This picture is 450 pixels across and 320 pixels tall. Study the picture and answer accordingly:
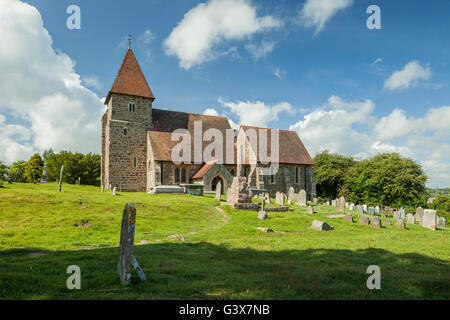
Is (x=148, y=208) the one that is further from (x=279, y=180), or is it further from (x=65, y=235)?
(x=279, y=180)

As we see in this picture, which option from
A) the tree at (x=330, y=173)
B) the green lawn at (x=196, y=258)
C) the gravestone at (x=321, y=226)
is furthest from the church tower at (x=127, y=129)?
the tree at (x=330, y=173)

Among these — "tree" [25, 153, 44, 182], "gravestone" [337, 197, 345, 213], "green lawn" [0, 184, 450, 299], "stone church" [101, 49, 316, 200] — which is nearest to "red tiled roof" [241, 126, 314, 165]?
"stone church" [101, 49, 316, 200]

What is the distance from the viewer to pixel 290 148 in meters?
33.6

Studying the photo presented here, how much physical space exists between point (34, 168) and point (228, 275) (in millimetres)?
52423

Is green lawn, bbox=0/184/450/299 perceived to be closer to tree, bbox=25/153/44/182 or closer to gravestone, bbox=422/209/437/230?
gravestone, bbox=422/209/437/230

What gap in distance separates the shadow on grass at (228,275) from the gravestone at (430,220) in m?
10.3

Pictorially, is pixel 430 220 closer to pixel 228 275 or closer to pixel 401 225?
pixel 401 225

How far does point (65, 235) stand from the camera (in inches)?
377

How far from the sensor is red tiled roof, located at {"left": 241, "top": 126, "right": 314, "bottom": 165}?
32.0m

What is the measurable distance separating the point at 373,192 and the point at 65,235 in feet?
137

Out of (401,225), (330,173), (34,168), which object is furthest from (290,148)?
(34,168)

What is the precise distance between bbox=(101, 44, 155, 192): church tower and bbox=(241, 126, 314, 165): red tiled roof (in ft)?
39.9

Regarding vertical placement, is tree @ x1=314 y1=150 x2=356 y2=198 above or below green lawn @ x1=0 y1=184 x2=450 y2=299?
above
